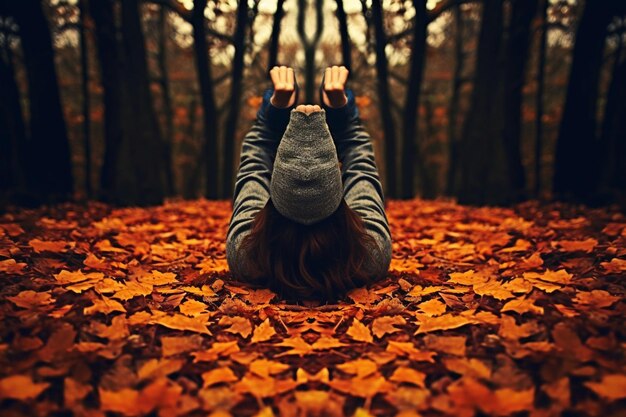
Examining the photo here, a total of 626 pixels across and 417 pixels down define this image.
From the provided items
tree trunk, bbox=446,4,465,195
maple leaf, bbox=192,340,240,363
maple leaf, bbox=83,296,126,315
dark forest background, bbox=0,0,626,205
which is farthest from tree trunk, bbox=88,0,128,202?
tree trunk, bbox=446,4,465,195

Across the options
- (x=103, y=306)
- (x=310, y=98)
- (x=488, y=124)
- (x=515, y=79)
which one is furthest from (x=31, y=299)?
(x=310, y=98)

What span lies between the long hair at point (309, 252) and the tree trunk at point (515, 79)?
5449mm

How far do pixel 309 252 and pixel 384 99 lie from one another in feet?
25.6

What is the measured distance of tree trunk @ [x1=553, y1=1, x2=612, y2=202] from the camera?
19.5 feet

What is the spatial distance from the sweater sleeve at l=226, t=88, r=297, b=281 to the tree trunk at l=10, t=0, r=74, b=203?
4159mm

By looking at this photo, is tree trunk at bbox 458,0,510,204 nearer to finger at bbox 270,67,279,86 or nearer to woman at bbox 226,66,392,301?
woman at bbox 226,66,392,301

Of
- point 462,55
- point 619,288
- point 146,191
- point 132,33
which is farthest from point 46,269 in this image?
point 462,55

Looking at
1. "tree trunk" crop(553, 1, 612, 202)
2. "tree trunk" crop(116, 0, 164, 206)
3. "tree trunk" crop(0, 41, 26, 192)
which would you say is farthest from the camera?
"tree trunk" crop(116, 0, 164, 206)

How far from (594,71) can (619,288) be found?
5.06 metres

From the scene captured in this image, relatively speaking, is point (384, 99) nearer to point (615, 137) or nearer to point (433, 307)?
point (615, 137)

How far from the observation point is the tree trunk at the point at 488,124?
23.2 ft

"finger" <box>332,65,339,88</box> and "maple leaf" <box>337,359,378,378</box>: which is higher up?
"finger" <box>332,65,339,88</box>

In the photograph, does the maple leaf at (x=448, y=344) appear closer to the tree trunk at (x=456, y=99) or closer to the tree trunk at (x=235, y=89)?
the tree trunk at (x=235, y=89)

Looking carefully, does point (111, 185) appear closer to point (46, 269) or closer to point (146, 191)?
point (146, 191)
